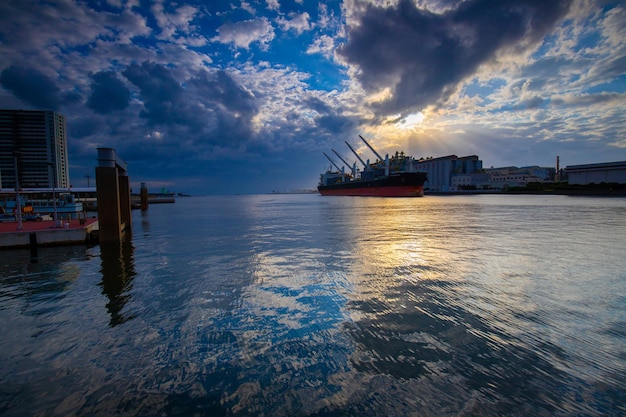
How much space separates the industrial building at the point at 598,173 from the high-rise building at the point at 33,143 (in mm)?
196234

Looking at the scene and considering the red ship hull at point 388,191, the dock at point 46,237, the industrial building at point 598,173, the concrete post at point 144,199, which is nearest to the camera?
the dock at point 46,237

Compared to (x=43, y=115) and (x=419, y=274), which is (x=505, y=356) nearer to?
(x=419, y=274)

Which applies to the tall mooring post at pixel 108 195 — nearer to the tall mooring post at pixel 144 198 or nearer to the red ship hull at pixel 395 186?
the tall mooring post at pixel 144 198

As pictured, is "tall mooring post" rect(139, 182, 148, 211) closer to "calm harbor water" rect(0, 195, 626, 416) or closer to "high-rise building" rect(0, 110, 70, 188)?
"high-rise building" rect(0, 110, 70, 188)

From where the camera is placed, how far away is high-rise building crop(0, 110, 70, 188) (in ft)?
300

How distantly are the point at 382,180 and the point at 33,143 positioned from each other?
409 feet

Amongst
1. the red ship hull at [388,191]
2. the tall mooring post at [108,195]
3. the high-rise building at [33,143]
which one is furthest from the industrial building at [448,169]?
the high-rise building at [33,143]

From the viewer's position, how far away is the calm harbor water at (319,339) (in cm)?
421

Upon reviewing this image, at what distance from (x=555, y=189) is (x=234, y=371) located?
15524cm

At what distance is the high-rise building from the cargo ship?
→ 107930 mm

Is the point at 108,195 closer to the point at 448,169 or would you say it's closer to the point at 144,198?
the point at 144,198

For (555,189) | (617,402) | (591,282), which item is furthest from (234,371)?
(555,189)

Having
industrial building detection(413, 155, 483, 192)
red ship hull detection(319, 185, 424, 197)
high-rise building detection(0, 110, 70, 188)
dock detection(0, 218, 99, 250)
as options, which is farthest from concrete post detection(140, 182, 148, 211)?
industrial building detection(413, 155, 483, 192)

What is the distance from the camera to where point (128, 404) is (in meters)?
4.19
